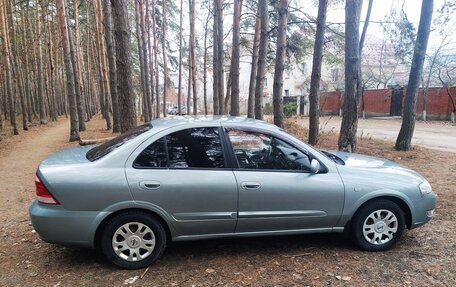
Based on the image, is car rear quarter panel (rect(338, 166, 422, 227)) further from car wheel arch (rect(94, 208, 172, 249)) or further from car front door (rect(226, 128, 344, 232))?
car wheel arch (rect(94, 208, 172, 249))

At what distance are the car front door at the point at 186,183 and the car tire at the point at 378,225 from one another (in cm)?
151

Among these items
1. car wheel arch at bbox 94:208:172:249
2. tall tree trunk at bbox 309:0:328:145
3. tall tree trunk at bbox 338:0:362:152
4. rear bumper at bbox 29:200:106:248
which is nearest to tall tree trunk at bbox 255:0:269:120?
tall tree trunk at bbox 309:0:328:145

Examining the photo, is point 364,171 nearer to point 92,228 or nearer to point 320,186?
point 320,186

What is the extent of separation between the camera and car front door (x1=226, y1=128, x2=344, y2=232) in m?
3.83

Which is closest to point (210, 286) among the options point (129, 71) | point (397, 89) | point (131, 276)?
point (131, 276)

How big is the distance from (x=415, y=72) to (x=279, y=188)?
9.20 m

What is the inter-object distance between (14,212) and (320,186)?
475 centimetres

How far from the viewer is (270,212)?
388 centimetres

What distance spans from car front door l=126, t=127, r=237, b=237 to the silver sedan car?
0.03ft

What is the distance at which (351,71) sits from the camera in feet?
25.1

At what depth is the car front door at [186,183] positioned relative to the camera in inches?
143

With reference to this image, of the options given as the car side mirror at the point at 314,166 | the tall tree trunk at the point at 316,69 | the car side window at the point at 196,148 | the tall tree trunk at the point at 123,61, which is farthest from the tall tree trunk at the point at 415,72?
the car side window at the point at 196,148

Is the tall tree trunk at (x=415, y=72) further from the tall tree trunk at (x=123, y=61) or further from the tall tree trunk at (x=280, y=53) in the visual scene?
the tall tree trunk at (x=123, y=61)

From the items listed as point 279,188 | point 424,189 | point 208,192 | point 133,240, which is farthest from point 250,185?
point 424,189
